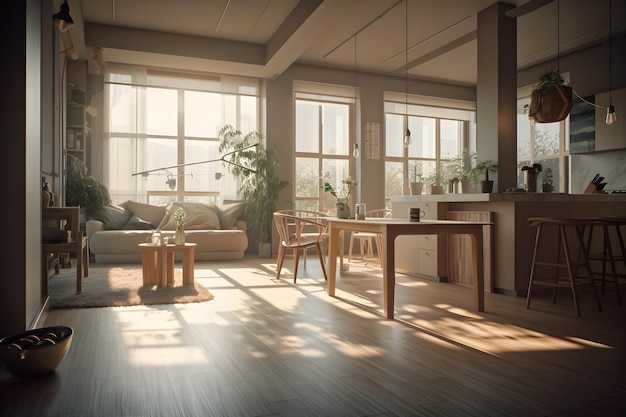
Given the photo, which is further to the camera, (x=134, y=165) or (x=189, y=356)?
(x=134, y=165)

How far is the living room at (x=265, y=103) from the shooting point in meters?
2.76

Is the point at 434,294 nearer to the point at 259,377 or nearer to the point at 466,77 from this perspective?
the point at 259,377

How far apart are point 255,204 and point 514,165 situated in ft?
13.0

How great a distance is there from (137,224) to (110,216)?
15.1 inches

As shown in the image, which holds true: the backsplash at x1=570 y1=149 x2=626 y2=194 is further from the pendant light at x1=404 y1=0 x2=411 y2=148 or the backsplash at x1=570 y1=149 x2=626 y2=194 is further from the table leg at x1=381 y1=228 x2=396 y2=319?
the table leg at x1=381 y1=228 x2=396 y2=319

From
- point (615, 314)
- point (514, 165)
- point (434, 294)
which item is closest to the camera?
point (615, 314)

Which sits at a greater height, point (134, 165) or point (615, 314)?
point (134, 165)

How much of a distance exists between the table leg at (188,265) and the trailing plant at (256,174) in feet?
9.30

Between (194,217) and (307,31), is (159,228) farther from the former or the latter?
(307,31)

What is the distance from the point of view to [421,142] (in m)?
9.42

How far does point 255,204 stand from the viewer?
Result: 771cm

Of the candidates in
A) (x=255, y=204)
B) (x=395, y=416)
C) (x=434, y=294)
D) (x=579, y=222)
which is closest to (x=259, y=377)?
(x=395, y=416)

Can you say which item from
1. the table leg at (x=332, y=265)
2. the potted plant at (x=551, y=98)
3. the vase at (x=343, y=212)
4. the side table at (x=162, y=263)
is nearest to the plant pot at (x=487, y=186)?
the potted plant at (x=551, y=98)

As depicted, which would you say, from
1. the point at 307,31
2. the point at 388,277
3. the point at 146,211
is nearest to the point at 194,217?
the point at 146,211
